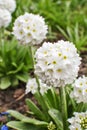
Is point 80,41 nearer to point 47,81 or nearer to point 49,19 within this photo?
point 49,19

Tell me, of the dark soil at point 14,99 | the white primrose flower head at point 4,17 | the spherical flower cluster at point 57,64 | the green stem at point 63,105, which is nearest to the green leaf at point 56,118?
the green stem at point 63,105

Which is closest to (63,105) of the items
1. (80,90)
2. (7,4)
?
(80,90)

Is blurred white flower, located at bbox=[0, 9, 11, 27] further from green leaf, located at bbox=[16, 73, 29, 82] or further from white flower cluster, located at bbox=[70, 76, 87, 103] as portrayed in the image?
white flower cluster, located at bbox=[70, 76, 87, 103]

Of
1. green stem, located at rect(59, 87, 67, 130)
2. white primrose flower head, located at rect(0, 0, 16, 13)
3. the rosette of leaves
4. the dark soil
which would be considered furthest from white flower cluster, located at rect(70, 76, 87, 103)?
white primrose flower head, located at rect(0, 0, 16, 13)

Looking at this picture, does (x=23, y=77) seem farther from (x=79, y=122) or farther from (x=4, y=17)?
(x=79, y=122)

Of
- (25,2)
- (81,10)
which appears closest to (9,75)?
(25,2)

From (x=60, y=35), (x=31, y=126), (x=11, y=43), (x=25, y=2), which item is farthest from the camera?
(x=25, y=2)

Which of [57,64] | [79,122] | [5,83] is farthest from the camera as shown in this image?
[5,83]
